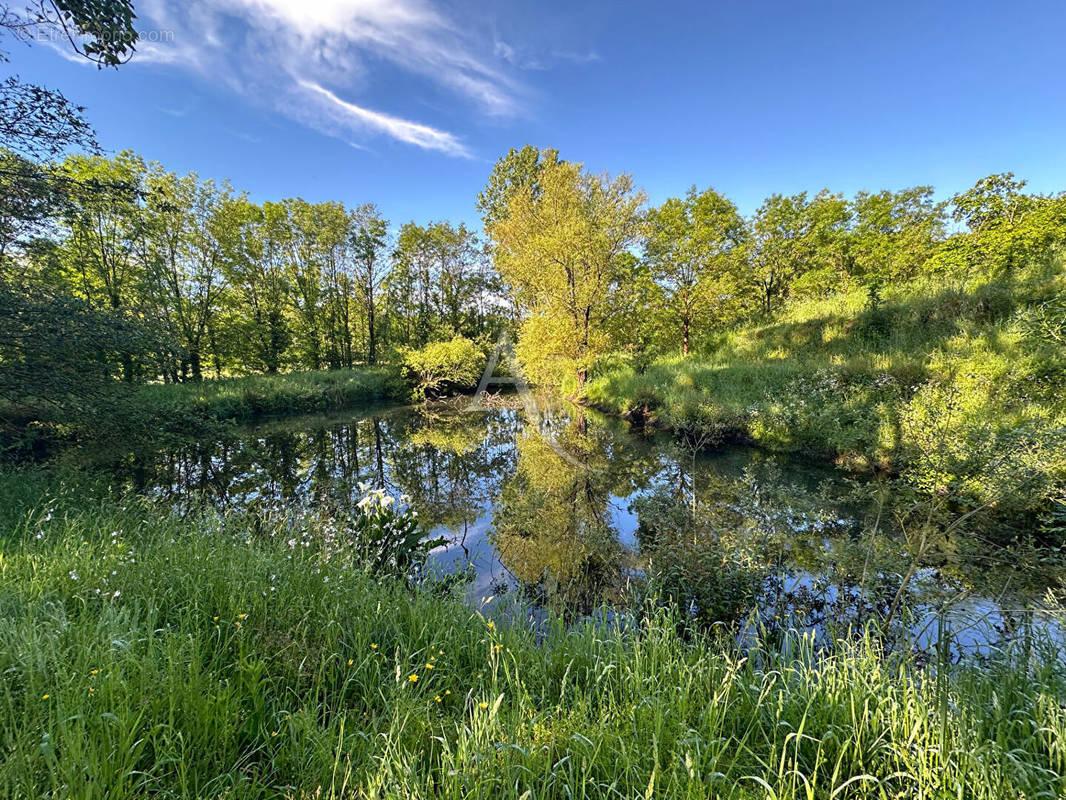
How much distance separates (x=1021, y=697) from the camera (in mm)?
1779

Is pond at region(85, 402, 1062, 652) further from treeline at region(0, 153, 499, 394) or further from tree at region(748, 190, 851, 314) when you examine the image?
tree at region(748, 190, 851, 314)

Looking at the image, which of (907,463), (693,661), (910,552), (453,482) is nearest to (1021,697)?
Result: (693,661)

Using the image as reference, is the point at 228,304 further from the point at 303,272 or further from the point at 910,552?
the point at 910,552

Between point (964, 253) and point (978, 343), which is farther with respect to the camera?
point (964, 253)

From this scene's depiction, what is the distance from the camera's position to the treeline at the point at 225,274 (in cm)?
512

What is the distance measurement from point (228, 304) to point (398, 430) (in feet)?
49.0

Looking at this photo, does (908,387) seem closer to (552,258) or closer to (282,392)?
(552,258)

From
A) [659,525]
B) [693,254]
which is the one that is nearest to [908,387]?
[659,525]

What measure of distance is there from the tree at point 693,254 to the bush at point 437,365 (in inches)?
436

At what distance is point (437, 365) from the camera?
21547 millimetres

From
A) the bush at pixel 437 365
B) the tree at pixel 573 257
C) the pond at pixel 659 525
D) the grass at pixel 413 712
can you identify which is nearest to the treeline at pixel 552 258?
the tree at pixel 573 257

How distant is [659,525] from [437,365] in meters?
18.3

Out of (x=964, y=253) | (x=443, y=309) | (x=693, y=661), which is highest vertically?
(x=443, y=309)

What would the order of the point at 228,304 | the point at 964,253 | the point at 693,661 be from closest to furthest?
the point at 693,661, the point at 964,253, the point at 228,304
